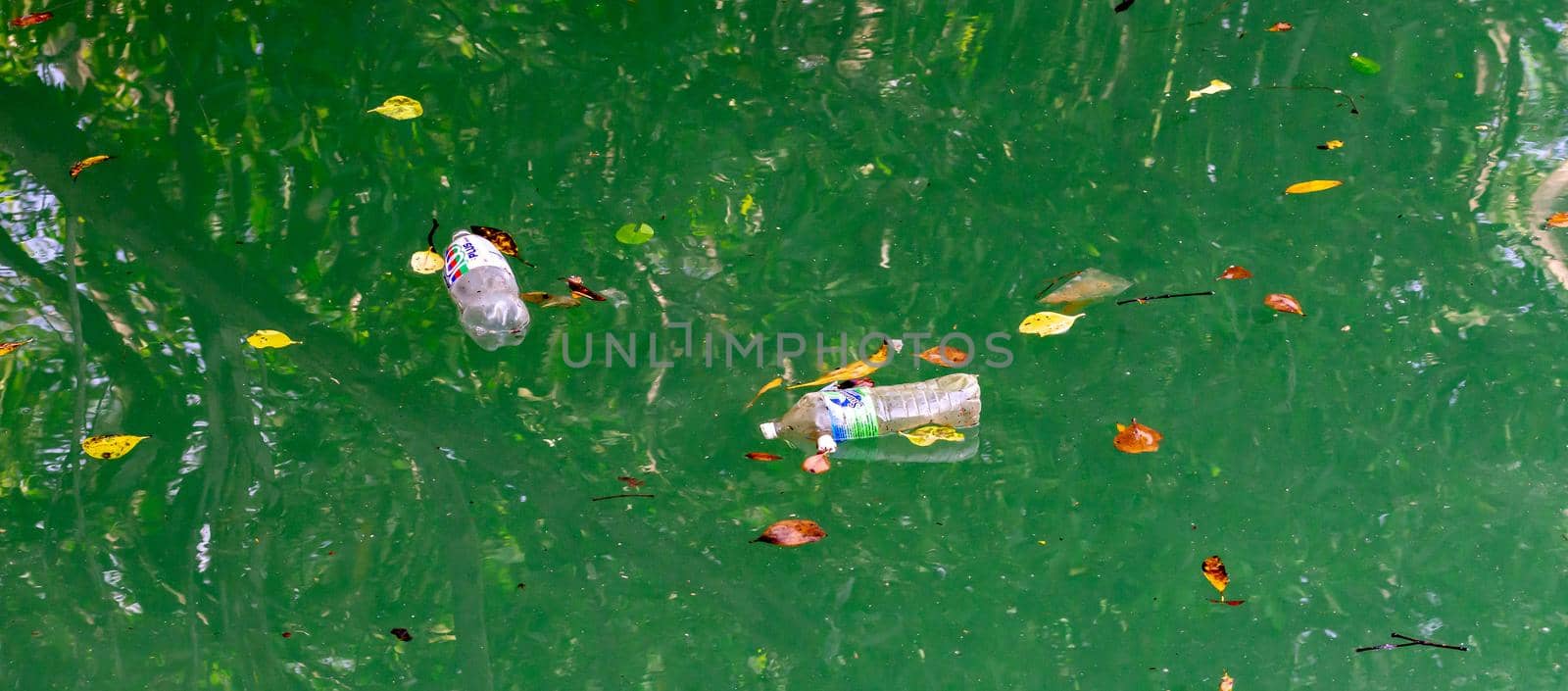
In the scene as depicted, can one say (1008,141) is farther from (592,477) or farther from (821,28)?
(592,477)

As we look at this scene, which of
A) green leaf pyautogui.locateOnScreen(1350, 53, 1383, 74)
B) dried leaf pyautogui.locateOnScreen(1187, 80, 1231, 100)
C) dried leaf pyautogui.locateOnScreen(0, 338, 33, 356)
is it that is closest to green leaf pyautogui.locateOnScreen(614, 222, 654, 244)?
dried leaf pyautogui.locateOnScreen(0, 338, 33, 356)

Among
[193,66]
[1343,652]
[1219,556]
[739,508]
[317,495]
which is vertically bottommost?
[1343,652]

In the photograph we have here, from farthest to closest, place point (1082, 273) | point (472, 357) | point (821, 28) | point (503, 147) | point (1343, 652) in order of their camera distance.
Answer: point (821, 28) < point (503, 147) < point (1082, 273) < point (472, 357) < point (1343, 652)

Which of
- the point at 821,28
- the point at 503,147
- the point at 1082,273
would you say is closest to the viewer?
the point at 1082,273

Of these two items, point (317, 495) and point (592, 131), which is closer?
point (317, 495)

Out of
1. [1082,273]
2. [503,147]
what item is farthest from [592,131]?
[1082,273]

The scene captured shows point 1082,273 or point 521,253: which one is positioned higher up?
point 521,253

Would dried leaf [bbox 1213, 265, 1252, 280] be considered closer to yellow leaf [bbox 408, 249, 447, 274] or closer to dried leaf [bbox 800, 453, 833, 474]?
dried leaf [bbox 800, 453, 833, 474]
